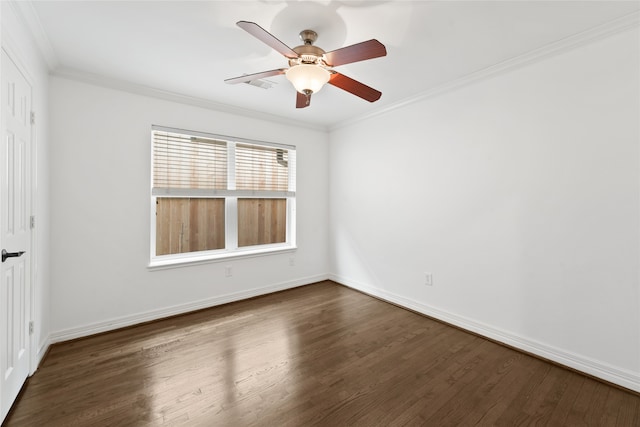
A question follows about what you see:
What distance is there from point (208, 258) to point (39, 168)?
174 cm

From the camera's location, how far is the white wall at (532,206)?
78.3 inches

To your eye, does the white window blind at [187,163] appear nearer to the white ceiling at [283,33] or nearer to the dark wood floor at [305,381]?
the white ceiling at [283,33]

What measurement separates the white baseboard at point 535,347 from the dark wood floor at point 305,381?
79 mm

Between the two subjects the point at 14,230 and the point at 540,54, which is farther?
the point at 540,54

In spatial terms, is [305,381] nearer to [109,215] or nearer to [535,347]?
[535,347]

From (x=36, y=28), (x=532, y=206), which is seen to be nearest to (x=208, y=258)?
(x=36, y=28)

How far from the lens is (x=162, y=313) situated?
3125 millimetres

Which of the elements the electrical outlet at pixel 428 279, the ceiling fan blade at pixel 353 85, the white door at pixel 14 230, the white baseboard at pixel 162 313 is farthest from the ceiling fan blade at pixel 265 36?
the white baseboard at pixel 162 313

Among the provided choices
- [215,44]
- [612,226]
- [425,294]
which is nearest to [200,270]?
[215,44]

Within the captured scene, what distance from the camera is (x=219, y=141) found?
3.60 metres

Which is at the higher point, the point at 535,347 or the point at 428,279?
the point at 428,279

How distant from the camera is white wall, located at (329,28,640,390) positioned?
6.52 feet

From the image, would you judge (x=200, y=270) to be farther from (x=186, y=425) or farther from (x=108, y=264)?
(x=186, y=425)

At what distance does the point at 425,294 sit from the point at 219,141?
3.15 metres
